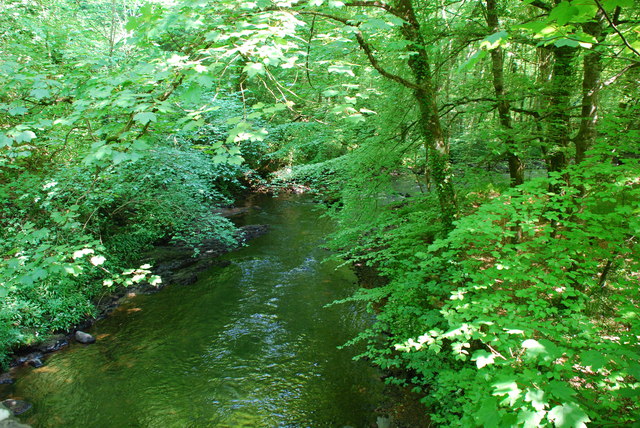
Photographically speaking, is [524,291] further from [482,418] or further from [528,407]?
[482,418]

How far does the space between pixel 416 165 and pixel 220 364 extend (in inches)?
197

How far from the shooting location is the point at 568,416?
1.59 m

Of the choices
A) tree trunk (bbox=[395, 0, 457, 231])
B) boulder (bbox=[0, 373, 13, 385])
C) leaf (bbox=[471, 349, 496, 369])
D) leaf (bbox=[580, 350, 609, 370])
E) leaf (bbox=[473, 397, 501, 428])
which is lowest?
boulder (bbox=[0, 373, 13, 385])

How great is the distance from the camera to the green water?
473 centimetres

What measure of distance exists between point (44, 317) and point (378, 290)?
6.66 m

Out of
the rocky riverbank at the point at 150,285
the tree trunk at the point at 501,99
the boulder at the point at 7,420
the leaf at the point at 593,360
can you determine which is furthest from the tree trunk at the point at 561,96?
the boulder at the point at 7,420

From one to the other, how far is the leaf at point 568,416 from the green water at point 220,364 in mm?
3336

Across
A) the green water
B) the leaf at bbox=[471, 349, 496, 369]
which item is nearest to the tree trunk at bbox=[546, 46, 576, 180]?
the leaf at bbox=[471, 349, 496, 369]

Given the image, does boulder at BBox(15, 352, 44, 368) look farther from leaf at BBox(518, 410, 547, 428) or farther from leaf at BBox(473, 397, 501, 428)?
leaf at BBox(518, 410, 547, 428)

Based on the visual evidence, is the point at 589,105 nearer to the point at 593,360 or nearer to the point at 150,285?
the point at 593,360

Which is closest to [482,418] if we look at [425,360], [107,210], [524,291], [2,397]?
[524,291]

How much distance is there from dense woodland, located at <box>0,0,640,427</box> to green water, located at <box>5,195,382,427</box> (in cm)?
79

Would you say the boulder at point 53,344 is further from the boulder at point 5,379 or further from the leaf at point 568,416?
the leaf at point 568,416

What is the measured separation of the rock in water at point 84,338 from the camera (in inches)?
254
